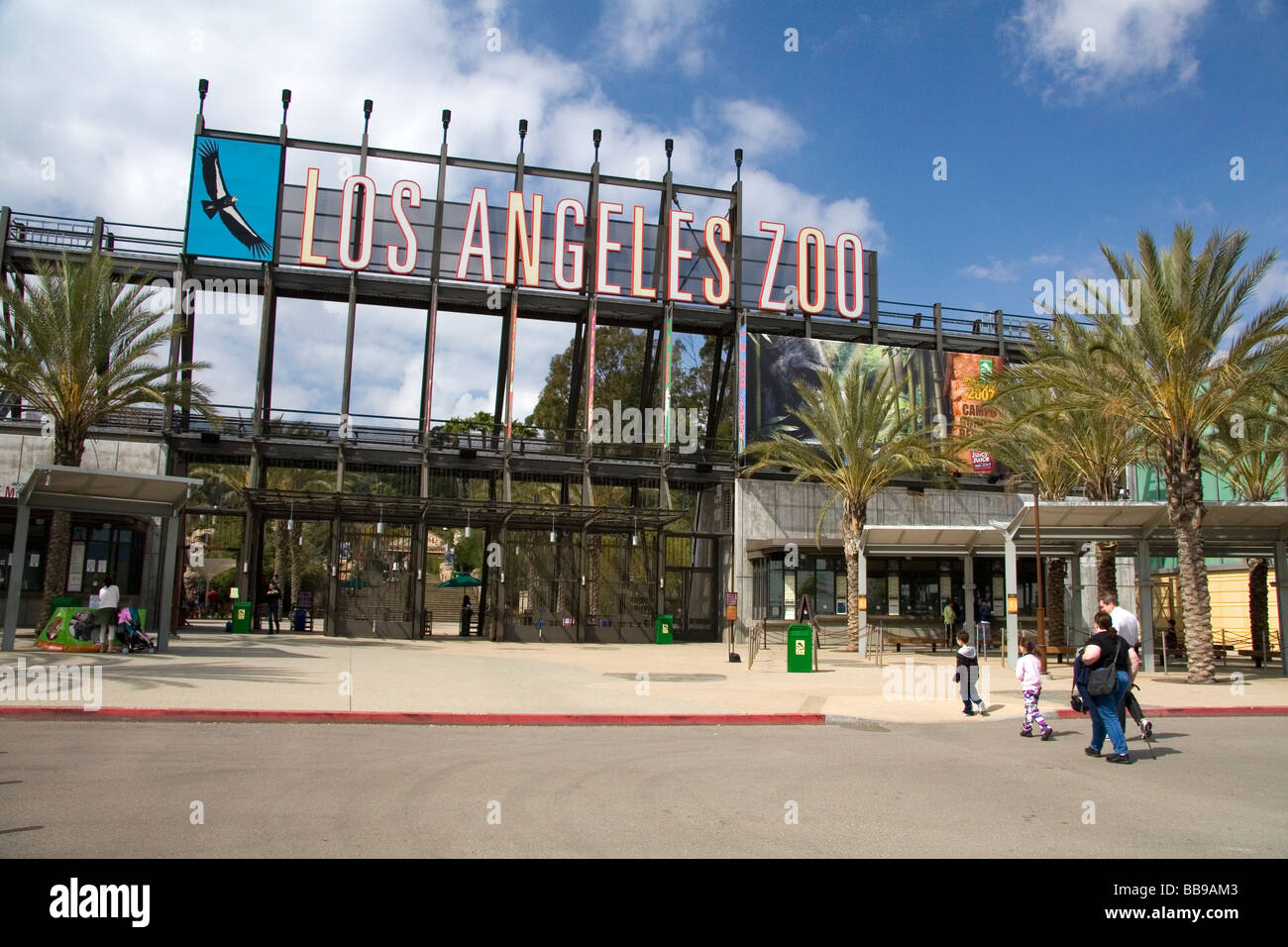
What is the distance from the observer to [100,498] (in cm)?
2066

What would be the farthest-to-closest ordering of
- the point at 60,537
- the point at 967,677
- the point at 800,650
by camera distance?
the point at 60,537 → the point at 800,650 → the point at 967,677

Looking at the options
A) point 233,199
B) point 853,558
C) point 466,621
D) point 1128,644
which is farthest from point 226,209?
point 1128,644

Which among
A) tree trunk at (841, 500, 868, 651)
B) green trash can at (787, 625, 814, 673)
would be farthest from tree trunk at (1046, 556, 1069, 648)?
green trash can at (787, 625, 814, 673)

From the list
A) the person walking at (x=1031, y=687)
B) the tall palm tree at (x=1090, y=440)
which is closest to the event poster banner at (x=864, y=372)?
the tall palm tree at (x=1090, y=440)

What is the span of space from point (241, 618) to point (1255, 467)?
3167 centimetres

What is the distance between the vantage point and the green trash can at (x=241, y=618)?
3044cm

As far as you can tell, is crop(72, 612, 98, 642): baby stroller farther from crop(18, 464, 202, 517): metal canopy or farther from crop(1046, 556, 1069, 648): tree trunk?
crop(1046, 556, 1069, 648): tree trunk

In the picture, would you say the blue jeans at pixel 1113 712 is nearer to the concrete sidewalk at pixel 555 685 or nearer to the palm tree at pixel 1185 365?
the concrete sidewalk at pixel 555 685

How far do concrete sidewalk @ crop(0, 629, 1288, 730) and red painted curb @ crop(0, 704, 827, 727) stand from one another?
0.05 m

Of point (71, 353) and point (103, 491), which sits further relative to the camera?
point (71, 353)

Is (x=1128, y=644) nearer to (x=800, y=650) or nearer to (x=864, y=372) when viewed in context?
(x=800, y=650)

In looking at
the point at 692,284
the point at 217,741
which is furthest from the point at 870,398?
the point at 217,741

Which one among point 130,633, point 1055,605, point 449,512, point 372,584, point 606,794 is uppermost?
point 449,512

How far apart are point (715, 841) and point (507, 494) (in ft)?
88.1
